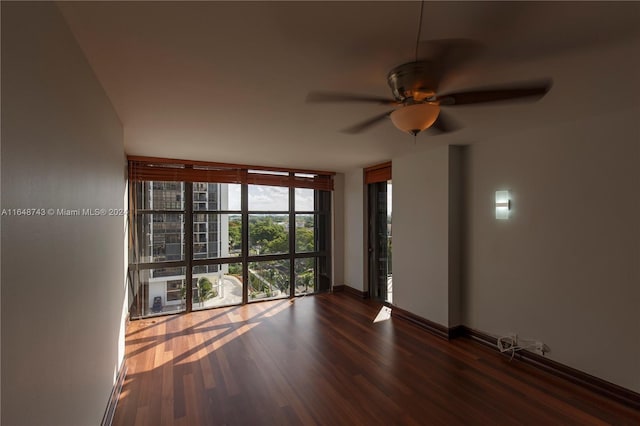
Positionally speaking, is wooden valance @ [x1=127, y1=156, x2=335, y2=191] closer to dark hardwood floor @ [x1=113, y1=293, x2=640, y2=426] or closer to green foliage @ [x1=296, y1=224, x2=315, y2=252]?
green foliage @ [x1=296, y1=224, x2=315, y2=252]

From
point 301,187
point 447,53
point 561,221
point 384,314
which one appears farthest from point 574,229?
point 301,187

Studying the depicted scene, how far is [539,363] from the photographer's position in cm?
293

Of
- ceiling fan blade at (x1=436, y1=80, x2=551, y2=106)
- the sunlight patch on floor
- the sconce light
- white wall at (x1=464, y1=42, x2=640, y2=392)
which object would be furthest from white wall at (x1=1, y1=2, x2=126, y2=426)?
the sconce light

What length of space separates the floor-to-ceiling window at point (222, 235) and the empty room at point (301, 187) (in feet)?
0.14

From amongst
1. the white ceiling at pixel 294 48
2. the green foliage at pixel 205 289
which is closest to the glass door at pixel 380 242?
the white ceiling at pixel 294 48

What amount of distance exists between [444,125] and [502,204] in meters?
1.44

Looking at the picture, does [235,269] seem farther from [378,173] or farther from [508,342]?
[508,342]

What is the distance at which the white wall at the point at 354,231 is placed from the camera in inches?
211

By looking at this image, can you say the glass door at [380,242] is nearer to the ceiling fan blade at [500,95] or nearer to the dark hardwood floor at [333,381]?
the dark hardwood floor at [333,381]

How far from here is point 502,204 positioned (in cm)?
328

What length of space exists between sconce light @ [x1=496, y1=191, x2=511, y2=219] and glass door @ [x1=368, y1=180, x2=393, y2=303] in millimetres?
1815

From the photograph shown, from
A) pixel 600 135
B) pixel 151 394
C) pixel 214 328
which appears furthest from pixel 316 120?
pixel 214 328

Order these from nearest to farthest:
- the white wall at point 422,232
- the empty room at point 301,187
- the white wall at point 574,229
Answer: the empty room at point 301,187
the white wall at point 574,229
the white wall at point 422,232

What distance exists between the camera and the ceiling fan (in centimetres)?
152
